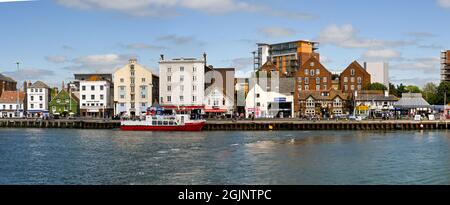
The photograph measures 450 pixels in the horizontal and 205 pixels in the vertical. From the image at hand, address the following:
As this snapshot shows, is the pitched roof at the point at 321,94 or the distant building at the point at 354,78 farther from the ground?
the distant building at the point at 354,78

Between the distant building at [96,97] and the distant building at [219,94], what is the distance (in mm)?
6131

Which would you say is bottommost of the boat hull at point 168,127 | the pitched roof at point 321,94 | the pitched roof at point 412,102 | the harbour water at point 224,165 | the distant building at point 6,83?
the harbour water at point 224,165

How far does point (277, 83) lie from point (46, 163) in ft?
76.0

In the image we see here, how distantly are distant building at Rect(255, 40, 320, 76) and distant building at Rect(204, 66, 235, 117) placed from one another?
7.09 ft

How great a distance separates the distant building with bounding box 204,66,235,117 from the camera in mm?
31578

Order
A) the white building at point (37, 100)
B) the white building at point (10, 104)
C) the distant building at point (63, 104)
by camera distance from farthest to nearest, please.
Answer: the white building at point (10, 104), the white building at point (37, 100), the distant building at point (63, 104)

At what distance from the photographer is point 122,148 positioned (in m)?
15.1

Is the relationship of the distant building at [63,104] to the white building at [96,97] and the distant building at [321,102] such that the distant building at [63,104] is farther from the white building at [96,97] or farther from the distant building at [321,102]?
the distant building at [321,102]

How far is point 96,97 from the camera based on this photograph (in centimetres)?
3269

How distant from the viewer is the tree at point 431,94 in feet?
108

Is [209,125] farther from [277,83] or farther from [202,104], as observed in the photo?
[277,83]

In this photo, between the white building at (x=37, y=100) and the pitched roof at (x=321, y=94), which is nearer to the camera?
the pitched roof at (x=321, y=94)

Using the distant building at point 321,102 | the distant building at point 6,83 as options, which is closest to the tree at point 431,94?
the distant building at point 321,102
